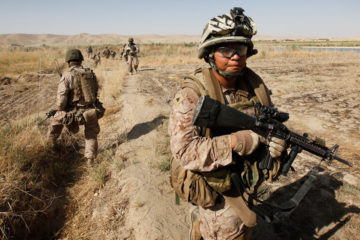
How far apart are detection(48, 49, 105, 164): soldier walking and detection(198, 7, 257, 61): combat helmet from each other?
9.18ft

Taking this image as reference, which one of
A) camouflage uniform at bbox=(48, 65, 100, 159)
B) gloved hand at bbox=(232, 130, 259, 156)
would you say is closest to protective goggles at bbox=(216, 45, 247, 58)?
gloved hand at bbox=(232, 130, 259, 156)

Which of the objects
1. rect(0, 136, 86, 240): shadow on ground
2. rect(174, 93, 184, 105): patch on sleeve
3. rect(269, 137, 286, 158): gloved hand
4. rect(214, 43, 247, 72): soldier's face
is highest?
rect(214, 43, 247, 72): soldier's face

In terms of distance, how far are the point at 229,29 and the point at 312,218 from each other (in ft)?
7.52

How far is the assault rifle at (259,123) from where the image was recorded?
1314mm

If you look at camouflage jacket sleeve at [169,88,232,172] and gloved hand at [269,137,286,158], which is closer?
camouflage jacket sleeve at [169,88,232,172]

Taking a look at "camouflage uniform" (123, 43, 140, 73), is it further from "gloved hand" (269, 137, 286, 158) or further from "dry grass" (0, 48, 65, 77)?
"gloved hand" (269, 137, 286, 158)

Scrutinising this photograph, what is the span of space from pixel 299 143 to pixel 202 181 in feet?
2.54

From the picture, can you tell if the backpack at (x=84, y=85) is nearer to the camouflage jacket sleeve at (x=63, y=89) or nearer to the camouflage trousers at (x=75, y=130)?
the camouflage jacket sleeve at (x=63, y=89)

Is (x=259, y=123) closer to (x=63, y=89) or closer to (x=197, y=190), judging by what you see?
(x=197, y=190)

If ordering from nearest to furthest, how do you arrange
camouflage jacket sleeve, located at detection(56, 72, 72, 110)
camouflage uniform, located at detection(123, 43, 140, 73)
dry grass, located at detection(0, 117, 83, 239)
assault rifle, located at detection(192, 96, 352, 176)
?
1. assault rifle, located at detection(192, 96, 352, 176)
2. dry grass, located at detection(0, 117, 83, 239)
3. camouflage jacket sleeve, located at detection(56, 72, 72, 110)
4. camouflage uniform, located at detection(123, 43, 140, 73)

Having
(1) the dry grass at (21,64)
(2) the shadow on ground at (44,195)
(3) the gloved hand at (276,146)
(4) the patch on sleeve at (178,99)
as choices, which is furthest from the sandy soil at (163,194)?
(1) the dry grass at (21,64)

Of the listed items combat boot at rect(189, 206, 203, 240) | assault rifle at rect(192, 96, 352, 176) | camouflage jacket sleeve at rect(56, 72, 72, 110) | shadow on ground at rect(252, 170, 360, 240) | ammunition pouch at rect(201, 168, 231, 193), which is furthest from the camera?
camouflage jacket sleeve at rect(56, 72, 72, 110)

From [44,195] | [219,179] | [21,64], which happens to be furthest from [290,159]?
[21,64]

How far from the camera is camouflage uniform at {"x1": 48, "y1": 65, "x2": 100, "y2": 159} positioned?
3.78 meters
